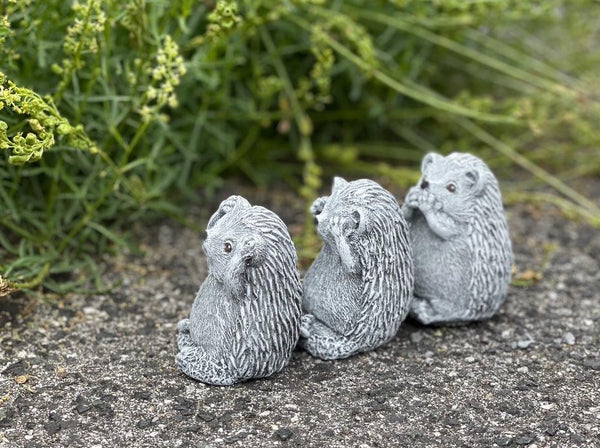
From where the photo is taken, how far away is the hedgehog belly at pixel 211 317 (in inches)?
76.9

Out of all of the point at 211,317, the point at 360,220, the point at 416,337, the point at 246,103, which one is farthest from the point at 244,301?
the point at 246,103

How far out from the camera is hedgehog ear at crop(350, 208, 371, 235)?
198 centimetres

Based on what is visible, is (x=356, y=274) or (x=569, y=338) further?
(x=569, y=338)

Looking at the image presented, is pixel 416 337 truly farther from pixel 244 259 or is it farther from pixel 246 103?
pixel 246 103

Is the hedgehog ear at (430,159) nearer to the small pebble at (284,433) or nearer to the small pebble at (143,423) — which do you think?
the small pebble at (284,433)

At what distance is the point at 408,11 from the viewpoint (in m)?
2.93

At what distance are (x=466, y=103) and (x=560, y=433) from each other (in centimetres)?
137

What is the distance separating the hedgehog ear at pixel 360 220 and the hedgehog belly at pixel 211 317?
0.33m

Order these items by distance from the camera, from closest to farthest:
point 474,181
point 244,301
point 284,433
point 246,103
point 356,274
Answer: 1. point 284,433
2. point 244,301
3. point 356,274
4. point 474,181
5. point 246,103

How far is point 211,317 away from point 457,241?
25.9 inches

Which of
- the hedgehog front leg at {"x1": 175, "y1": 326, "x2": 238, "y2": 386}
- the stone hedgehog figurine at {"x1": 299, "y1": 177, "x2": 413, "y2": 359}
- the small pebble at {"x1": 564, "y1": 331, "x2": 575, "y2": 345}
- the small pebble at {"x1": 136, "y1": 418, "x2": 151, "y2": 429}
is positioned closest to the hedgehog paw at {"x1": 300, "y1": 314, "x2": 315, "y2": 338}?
the stone hedgehog figurine at {"x1": 299, "y1": 177, "x2": 413, "y2": 359}

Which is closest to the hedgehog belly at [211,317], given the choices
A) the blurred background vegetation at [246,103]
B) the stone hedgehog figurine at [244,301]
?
the stone hedgehog figurine at [244,301]

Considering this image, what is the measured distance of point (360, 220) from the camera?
1.99m

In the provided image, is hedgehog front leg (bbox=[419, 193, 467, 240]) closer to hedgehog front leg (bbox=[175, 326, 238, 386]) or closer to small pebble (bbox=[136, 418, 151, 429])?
hedgehog front leg (bbox=[175, 326, 238, 386])
